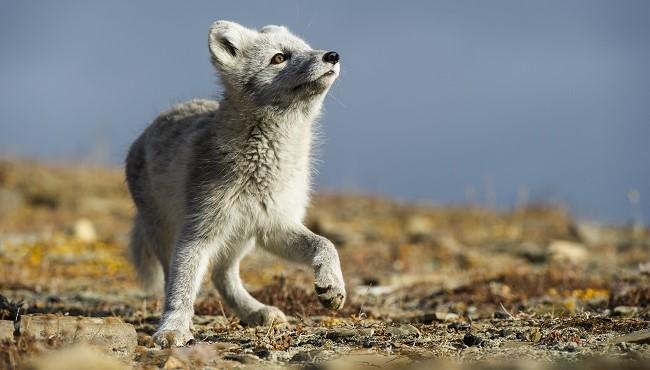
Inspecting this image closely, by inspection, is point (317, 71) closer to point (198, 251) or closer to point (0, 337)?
point (198, 251)

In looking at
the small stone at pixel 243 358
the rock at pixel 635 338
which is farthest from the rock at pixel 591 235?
the small stone at pixel 243 358

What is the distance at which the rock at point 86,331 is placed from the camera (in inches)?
175

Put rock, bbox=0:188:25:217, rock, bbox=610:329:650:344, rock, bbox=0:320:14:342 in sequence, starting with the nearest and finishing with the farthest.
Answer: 1. rock, bbox=0:320:14:342
2. rock, bbox=610:329:650:344
3. rock, bbox=0:188:25:217

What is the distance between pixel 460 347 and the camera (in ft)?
15.3

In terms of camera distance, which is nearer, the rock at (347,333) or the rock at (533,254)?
the rock at (347,333)

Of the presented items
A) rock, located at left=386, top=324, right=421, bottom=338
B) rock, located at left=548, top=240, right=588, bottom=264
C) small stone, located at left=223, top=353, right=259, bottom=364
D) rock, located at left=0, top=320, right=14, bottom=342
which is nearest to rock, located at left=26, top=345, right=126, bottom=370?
rock, located at left=0, top=320, right=14, bottom=342

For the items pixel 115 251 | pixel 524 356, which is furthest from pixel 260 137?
pixel 115 251

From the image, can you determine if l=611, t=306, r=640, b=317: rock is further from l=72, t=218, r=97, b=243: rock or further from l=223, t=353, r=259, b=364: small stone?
l=72, t=218, r=97, b=243: rock

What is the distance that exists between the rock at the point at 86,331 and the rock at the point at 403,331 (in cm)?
166

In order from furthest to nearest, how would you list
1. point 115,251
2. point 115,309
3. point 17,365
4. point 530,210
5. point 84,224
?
point 530,210, point 84,224, point 115,251, point 115,309, point 17,365

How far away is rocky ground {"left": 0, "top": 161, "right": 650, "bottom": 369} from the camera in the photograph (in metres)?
4.28

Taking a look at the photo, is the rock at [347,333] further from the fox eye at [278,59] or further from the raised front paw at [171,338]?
the fox eye at [278,59]

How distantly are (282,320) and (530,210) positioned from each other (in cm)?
1261

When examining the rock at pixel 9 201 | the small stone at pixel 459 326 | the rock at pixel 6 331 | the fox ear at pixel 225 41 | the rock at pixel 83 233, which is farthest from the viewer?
the rock at pixel 9 201
